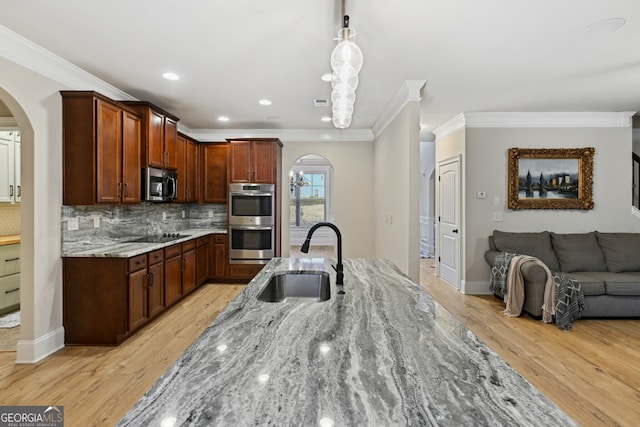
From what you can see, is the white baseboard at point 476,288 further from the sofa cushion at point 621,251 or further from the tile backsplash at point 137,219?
the tile backsplash at point 137,219

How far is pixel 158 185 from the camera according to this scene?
3.98 metres

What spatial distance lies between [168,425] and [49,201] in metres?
3.07

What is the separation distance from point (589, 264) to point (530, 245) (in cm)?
69

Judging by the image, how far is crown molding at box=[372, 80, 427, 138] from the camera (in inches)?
137

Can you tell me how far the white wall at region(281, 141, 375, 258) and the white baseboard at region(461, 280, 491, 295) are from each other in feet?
5.47

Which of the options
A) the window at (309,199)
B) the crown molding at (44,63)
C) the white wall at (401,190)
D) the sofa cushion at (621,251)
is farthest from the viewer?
the window at (309,199)

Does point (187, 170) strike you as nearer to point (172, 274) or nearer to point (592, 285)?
point (172, 274)

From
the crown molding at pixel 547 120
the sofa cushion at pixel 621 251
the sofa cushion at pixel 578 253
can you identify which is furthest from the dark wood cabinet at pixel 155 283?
the sofa cushion at pixel 621 251

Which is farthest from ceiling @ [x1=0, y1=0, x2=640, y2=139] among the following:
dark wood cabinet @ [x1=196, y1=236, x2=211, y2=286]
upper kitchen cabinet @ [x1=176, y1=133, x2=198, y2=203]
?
dark wood cabinet @ [x1=196, y1=236, x2=211, y2=286]

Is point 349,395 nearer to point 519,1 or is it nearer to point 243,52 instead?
point 519,1

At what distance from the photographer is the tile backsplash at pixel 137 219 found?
321 centimetres

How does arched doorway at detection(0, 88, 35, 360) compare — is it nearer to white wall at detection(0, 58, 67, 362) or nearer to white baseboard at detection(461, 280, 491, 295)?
white wall at detection(0, 58, 67, 362)

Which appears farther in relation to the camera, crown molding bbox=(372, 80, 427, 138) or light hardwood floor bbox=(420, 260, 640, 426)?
crown molding bbox=(372, 80, 427, 138)

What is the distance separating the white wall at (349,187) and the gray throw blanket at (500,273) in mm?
2067
